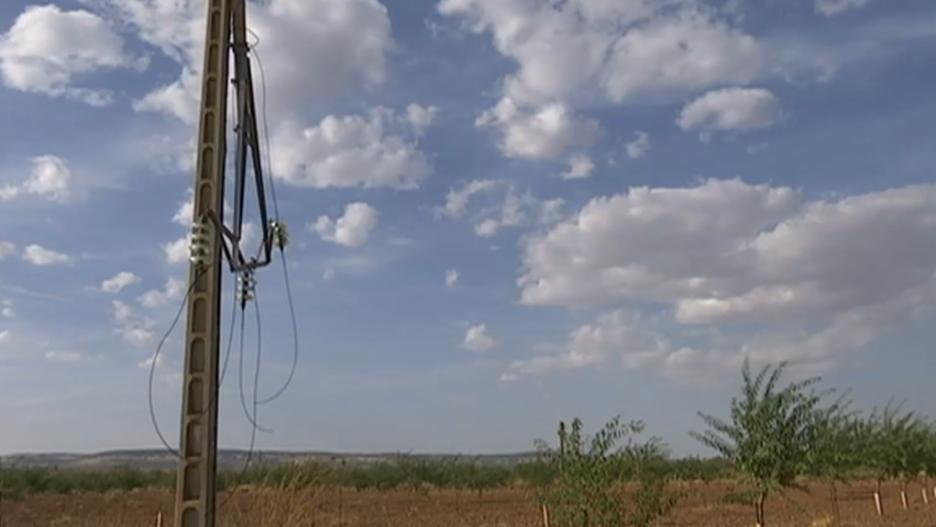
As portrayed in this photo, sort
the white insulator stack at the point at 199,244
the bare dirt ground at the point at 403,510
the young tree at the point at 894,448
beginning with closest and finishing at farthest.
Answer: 1. the white insulator stack at the point at 199,244
2. the bare dirt ground at the point at 403,510
3. the young tree at the point at 894,448

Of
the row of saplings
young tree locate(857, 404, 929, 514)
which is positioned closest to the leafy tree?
the row of saplings

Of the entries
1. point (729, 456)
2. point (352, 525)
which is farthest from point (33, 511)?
point (729, 456)

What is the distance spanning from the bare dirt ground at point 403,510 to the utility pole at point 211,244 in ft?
15.4

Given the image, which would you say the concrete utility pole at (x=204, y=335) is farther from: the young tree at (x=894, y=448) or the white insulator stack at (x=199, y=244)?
the young tree at (x=894, y=448)

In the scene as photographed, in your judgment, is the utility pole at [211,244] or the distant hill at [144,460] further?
the distant hill at [144,460]

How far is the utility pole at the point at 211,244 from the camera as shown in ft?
41.1

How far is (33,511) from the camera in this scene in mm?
47656

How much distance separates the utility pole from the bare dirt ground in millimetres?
4691

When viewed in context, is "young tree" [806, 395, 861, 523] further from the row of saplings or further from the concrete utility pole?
the concrete utility pole

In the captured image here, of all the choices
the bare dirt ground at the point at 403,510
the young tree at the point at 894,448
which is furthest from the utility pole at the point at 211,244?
the young tree at the point at 894,448

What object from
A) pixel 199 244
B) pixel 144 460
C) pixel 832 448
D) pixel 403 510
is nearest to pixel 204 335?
pixel 199 244

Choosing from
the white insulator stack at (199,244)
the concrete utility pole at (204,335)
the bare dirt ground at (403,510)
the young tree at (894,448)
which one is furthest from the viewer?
the young tree at (894,448)

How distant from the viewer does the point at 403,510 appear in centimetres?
4769

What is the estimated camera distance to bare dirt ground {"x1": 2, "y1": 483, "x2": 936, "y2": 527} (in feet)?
60.5
